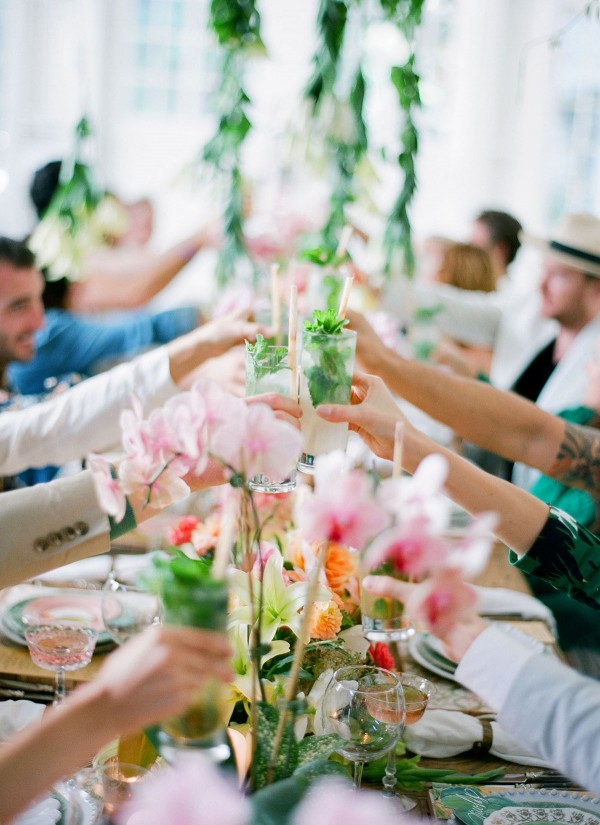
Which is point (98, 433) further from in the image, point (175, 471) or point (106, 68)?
point (106, 68)

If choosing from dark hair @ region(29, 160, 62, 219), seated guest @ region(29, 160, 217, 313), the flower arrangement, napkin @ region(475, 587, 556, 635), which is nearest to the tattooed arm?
napkin @ region(475, 587, 556, 635)

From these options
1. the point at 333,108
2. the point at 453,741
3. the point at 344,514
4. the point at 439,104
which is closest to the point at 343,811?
the point at 344,514

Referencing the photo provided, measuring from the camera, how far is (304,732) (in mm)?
947

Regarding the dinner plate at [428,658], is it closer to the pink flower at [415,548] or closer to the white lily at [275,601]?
the white lily at [275,601]

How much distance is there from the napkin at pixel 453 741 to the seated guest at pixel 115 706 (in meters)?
0.66

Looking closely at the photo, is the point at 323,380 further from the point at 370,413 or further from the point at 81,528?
the point at 81,528

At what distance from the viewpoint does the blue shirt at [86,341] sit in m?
2.98

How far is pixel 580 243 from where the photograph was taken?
287cm

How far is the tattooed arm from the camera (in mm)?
1821

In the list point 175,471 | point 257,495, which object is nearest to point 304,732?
point 175,471

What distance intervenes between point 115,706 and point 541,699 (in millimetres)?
488

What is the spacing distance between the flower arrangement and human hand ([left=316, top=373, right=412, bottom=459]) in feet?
0.54

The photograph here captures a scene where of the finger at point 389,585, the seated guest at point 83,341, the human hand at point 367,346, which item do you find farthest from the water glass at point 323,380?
the seated guest at point 83,341

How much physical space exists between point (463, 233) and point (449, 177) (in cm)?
45
